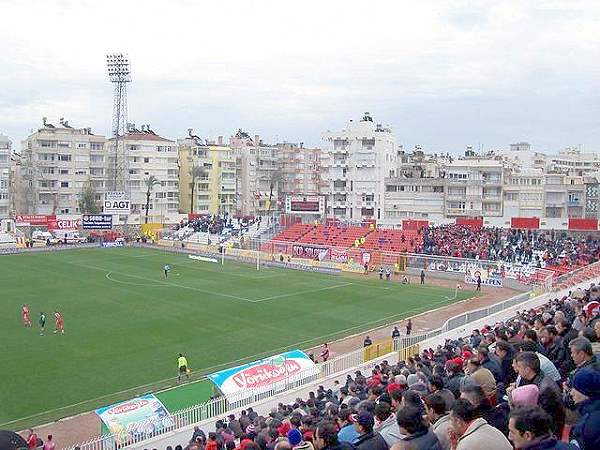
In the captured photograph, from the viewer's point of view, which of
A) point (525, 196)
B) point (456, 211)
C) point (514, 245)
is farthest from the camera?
point (456, 211)

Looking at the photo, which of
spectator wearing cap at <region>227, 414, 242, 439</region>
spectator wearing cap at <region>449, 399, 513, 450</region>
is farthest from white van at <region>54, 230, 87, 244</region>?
spectator wearing cap at <region>449, 399, 513, 450</region>

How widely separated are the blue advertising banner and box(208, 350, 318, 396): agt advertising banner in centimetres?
6232

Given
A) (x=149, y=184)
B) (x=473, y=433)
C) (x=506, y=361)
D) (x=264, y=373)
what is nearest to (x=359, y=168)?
(x=149, y=184)

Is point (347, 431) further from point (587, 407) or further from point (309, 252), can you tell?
point (309, 252)

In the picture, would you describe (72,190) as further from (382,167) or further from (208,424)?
(208,424)

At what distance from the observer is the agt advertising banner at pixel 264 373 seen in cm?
1955

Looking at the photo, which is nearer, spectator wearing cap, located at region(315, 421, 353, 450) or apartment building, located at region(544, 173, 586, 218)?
spectator wearing cap, located at region(315, 421, 353, 450)

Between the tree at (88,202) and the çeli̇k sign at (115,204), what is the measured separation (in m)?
16.4

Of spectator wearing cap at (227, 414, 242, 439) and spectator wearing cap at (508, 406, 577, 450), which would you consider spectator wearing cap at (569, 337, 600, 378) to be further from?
spectator wearing cap at (227, 414, 242, 439)

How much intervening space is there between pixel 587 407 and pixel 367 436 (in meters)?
2.20

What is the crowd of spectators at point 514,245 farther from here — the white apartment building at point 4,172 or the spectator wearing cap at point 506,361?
the white apartment building at point 4,172

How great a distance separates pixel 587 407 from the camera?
623cm

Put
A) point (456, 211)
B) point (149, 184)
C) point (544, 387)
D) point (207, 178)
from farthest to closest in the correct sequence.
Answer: point (207, 178) < point (149, 184) < point (456, 211) < point (544, 387)

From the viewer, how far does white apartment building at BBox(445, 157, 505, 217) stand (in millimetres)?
80438
